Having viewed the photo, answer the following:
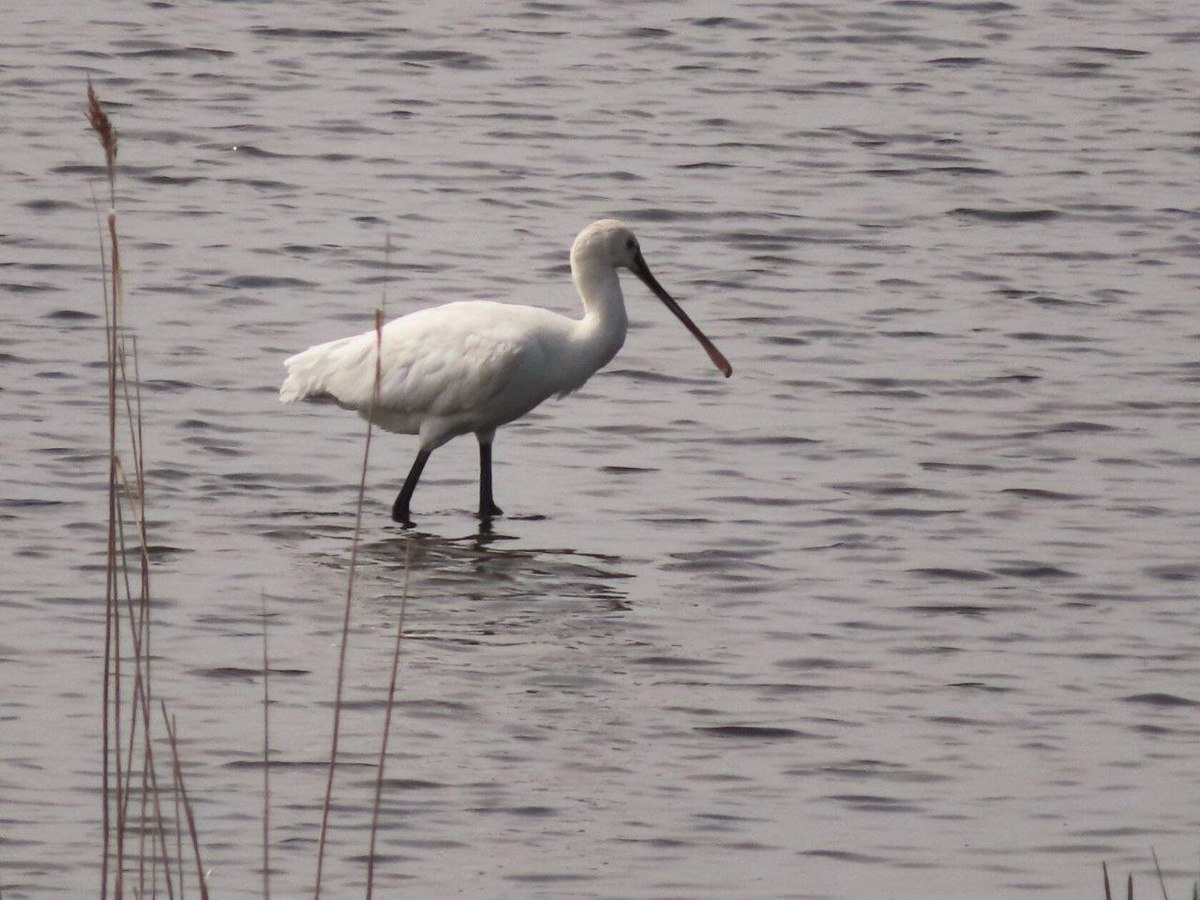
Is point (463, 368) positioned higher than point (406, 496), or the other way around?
point (463, 368)

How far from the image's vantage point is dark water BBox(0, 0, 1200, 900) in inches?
277

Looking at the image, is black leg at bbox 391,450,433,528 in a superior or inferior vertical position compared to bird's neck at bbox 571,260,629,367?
inferior

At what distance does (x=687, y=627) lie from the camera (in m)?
8.77

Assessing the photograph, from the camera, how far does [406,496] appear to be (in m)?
10.1

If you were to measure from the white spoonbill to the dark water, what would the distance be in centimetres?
33

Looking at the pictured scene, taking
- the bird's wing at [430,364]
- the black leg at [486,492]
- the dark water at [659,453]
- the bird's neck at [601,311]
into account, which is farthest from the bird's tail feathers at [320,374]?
the bird's neck at [601,311]

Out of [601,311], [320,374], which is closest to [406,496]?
[320,374]

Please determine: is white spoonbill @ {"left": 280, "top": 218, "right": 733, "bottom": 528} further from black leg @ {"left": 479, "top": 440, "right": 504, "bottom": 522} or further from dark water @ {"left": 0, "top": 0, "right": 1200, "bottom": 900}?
dark water @ {"left": 0, "top": 0, "right": 1200, "bottom": 900}

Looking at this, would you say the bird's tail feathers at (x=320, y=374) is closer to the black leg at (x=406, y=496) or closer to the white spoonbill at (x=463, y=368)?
the white spoonbill at (x=463, y=368)

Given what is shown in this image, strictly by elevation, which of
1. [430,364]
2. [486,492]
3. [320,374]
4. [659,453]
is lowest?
[659,453]

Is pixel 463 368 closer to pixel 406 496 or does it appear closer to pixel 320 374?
pixel 406 496

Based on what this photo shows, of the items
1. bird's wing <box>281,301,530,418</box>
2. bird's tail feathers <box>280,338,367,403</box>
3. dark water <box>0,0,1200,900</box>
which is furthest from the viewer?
bird's tail feathers <box>280,338,367,403</box>

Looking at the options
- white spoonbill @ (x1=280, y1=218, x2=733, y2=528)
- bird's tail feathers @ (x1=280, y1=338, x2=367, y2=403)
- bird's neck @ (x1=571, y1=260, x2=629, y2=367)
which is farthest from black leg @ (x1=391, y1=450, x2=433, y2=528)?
bird's neck @ (x1=571, y1=260, x2=629, y2=367)

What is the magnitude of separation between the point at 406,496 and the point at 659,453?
1.39 metres
